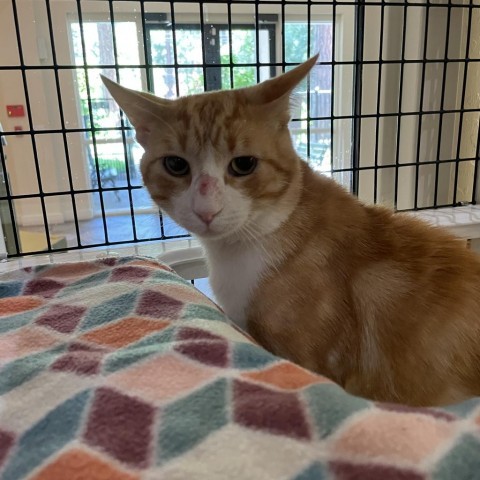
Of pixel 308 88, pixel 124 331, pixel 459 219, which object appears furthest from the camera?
pixel 459 219

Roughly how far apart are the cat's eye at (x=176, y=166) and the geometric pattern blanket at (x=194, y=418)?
0.27 m

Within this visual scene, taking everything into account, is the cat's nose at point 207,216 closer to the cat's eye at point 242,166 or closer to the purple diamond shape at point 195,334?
the cat's eye at point 242,166

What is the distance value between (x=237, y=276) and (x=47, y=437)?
1.40 ft

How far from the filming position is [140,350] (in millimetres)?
582

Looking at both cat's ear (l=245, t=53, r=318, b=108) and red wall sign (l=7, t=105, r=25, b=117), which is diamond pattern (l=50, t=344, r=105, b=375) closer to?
cat's ear (l=245, t=53, r=318, b=108)

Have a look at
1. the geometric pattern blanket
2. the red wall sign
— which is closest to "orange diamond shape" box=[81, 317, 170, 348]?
the geometric pattern blanket

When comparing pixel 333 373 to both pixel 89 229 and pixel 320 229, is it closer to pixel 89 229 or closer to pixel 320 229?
pixel 320 229

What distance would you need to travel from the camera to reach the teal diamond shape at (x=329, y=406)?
0.43m

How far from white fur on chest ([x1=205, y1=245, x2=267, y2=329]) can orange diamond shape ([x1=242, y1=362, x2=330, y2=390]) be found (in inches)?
10.6

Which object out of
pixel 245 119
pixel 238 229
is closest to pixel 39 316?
pixel 238 229

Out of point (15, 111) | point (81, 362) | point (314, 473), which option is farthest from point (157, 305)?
point (15, 111)

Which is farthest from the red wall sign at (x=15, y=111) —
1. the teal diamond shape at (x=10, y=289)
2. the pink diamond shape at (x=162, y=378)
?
the pink diamond shape at (x=162, y=378)

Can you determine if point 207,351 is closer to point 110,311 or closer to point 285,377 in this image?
point 285,377

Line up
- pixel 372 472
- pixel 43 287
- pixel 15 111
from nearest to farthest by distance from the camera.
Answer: pixel 372 472, pixel 43 287, pixel 15 111
